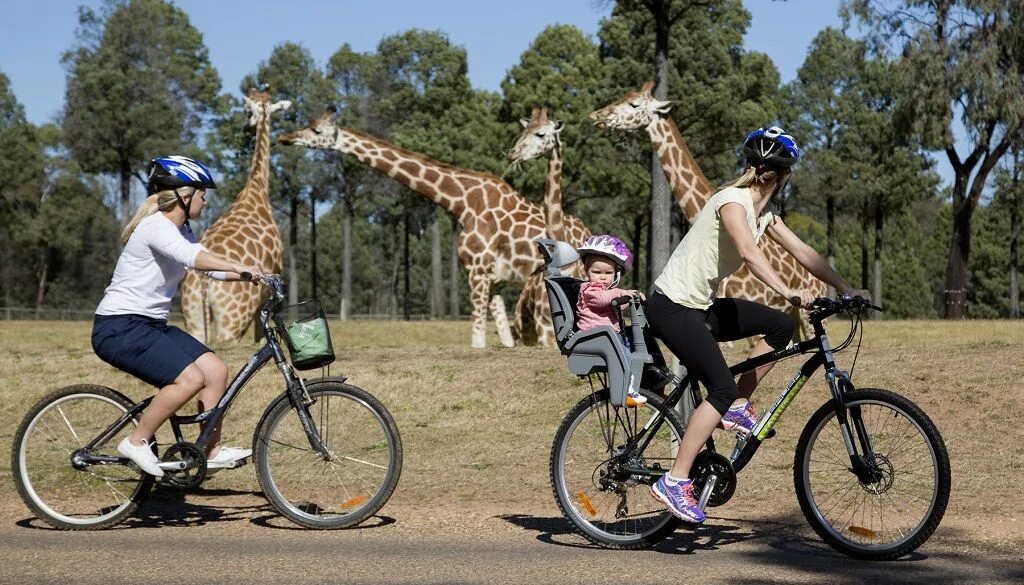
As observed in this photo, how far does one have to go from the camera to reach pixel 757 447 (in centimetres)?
675

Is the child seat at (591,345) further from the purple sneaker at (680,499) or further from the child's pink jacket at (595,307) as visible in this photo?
the purple sneaker at (680,499)

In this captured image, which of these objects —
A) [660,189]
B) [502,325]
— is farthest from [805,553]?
[660,189]

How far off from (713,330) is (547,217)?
32.7 ft

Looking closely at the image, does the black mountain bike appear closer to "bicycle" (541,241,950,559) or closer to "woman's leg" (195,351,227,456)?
"bicycle" (541,241,950,559)

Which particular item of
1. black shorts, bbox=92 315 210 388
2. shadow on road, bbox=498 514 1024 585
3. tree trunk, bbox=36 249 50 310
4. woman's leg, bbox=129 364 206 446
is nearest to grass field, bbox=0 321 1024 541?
shadow on road, bbox=498 514 1024 585

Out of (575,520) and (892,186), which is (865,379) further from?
(892,186)

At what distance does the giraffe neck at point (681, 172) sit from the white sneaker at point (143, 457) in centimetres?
982

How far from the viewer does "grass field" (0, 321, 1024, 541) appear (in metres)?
8.70

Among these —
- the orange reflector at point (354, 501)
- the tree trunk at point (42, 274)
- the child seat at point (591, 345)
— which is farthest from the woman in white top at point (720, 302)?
the tree trunk at point (42, 274)

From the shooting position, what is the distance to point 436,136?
47.6m

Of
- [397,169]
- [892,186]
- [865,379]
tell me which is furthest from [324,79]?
[865,379]

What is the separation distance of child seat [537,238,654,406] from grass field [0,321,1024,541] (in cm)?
166

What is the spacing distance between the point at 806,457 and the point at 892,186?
39884 mm

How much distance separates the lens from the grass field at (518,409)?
870 centimetres
